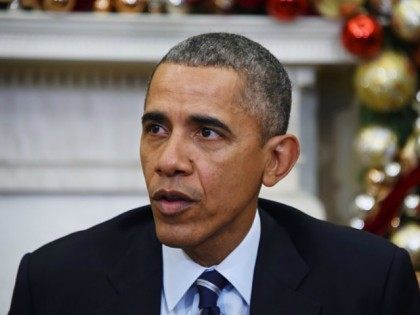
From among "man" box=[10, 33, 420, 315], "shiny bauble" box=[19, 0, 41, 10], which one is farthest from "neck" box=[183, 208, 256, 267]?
"shiny bauble" box=[19, 0, 41, 10]

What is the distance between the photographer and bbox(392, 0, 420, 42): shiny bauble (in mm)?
2713

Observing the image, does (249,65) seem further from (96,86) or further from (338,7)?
(96,86)

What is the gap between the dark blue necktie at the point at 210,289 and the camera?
1488 mm

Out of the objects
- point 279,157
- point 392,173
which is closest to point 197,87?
point 279,157

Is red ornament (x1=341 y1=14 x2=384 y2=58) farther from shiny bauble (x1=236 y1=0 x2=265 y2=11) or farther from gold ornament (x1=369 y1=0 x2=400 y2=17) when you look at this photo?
shiny bauble (x1=236 y1=0 x2=265 y2=11)

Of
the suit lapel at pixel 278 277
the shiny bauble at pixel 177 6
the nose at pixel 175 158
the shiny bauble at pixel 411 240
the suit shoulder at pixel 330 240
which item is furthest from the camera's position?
the shiny bauble at pixel 177 6

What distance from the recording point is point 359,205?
286 cm

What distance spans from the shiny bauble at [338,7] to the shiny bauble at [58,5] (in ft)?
2.30

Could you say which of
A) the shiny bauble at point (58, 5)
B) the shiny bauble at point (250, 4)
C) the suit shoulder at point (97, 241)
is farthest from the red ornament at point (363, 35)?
the suit shoulder at point (97, 241)

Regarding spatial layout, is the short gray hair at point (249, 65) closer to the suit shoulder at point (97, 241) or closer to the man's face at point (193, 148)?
the man's face at point (193, 148)

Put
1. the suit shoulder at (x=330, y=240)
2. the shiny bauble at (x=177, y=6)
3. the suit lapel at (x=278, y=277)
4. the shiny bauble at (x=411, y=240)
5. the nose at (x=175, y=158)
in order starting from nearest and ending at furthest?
the nose at (x=175, y=158) < the suit lapel at (x=278, y=277) < the suit shoulder at (x=330, y=240) < the shiny bauble at (x=411, y=240) < the shiny bauble at (x=177, y=6)

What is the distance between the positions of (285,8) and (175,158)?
147 cm

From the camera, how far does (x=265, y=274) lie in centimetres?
158

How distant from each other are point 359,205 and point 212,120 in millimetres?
1508
